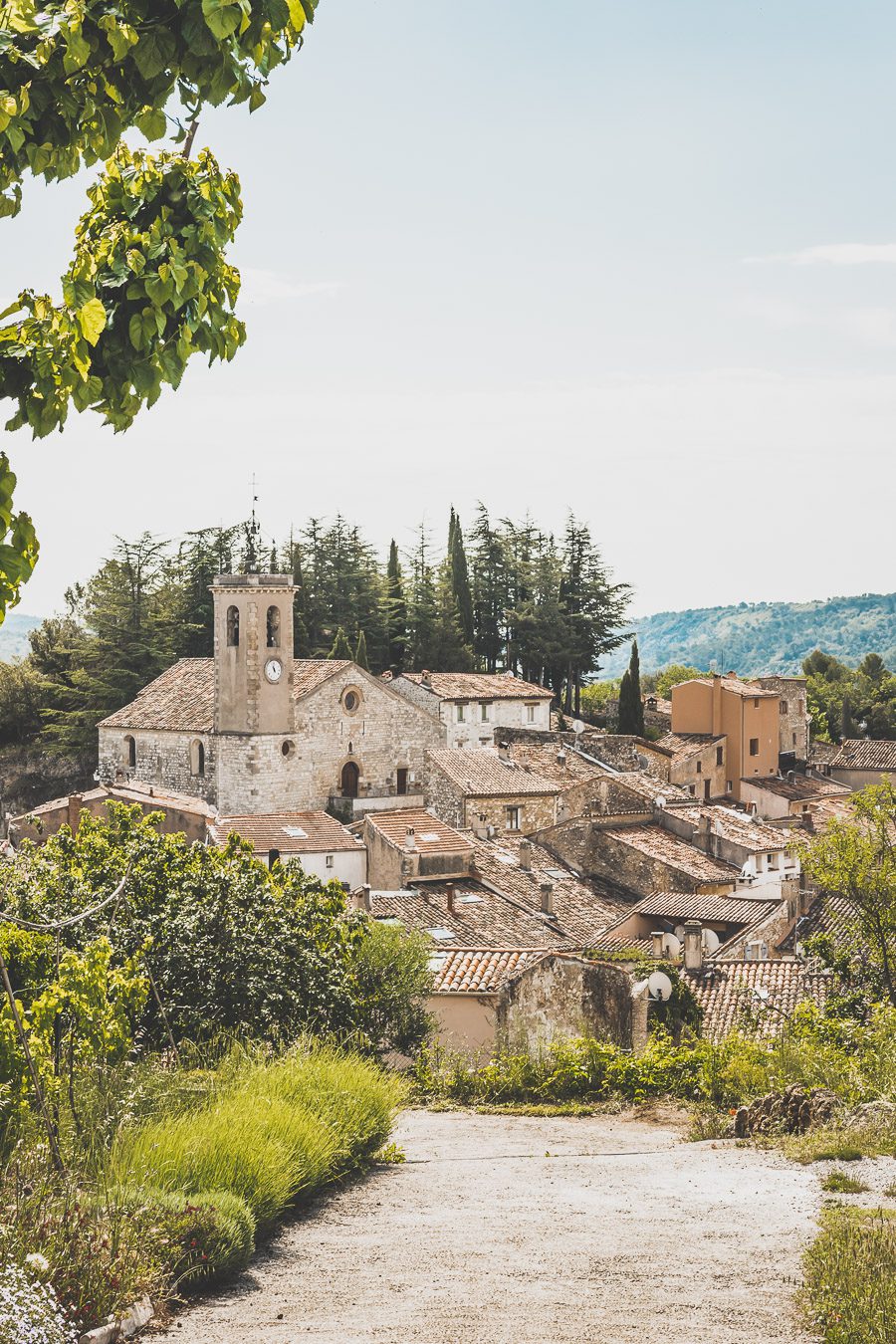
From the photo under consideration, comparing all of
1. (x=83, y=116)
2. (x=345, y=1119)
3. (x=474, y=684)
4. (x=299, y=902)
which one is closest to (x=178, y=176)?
(x=83, y=116)

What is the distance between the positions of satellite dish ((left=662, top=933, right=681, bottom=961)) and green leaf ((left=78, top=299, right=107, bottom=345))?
23460 millimetres

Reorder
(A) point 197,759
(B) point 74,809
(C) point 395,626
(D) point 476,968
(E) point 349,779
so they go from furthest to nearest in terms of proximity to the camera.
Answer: (C) point 395,626 < (E) point 349,779 < (A) point 197,759 < (B) point 74,809 < (D) point 476,968

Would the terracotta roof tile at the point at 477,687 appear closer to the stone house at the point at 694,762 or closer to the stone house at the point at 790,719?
the stone house at the point at 694,762

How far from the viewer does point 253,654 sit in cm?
4169

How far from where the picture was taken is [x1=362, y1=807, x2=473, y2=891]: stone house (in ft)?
104

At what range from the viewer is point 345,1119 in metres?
8.98

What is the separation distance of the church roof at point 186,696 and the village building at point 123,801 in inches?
91.7

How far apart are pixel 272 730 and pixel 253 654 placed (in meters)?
2.49

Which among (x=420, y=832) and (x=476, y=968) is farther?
(x=420, y=832)

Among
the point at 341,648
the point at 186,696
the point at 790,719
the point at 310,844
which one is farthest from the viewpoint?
the point at 790,719

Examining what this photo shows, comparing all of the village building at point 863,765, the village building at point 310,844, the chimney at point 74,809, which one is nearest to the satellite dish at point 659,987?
the village building at point 310,844

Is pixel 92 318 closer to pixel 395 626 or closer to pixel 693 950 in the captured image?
pixel 693 950

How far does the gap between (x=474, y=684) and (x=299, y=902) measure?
3751 cm

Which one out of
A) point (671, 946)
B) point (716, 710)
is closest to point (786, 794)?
point (716, 710)
